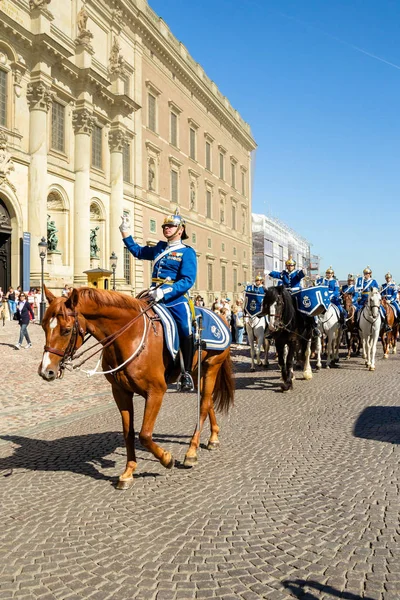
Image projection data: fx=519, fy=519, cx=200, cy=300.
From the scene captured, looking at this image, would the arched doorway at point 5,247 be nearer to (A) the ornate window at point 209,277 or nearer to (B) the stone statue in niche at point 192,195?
(B) the stone statue in niche at point 192,195

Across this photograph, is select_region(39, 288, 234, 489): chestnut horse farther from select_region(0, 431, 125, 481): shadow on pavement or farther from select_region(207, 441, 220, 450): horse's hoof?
select_region(207, 441, 220, 450): horse's hoof

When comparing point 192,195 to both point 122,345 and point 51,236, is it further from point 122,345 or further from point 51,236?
point 122,345

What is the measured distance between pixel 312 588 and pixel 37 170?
26804mm

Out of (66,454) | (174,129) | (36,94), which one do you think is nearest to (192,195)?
(174,129)

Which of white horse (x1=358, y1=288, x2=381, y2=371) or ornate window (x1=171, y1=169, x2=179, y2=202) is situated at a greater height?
ornate window (x1=171, y1=169, x2=179, y2=202)

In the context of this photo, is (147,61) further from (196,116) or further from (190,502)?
(190,502)

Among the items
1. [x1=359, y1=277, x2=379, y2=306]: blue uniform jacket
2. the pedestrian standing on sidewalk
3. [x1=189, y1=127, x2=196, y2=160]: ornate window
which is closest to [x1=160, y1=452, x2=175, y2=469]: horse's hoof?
[x1=359, y1=277, x2=379, y2=306]: blue uniform jacket

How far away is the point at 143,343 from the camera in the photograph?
4.89 m

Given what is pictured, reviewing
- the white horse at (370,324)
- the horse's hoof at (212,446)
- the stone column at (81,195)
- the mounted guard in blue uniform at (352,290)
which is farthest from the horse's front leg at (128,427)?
the stone column at (81,195)

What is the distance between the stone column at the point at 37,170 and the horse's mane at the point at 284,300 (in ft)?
62.4

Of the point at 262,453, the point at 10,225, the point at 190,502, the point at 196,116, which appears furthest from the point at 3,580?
the point at 196,116

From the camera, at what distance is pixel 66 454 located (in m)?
5.89

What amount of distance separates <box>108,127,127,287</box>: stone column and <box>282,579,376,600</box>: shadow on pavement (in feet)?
104

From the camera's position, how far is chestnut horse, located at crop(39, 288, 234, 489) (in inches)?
178
